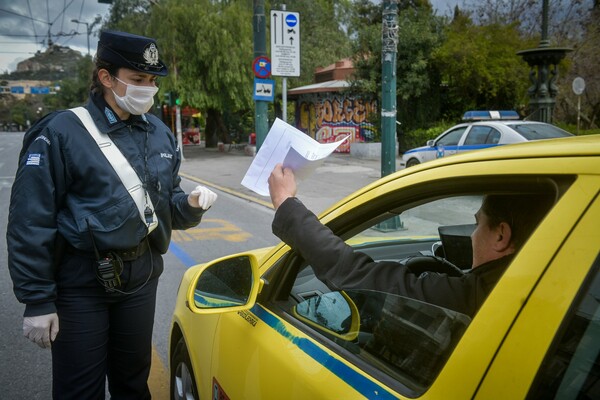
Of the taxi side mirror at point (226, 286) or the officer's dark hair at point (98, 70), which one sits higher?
the officer's dark hair at point (98, 70)

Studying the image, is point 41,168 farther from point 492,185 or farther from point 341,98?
point 341,98

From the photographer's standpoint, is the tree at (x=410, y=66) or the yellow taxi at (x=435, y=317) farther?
the tree at (x=410, y=66)

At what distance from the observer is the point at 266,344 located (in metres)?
1.67

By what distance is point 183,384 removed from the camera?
7.92 feet

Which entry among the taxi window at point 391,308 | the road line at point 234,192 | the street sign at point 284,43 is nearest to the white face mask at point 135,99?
the taxi window at point 391,308

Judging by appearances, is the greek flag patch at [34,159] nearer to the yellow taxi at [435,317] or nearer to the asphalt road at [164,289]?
the yellow taxi at [435,317]

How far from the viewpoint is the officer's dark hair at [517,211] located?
1.19m

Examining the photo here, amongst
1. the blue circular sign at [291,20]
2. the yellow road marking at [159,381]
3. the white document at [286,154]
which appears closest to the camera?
the white document at [286,154]

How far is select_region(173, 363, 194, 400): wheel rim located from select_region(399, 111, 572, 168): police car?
7375 mm

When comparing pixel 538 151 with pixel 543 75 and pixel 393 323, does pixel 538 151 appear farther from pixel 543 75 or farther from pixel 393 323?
pixel 543 75

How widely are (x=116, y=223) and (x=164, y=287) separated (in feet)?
10.8

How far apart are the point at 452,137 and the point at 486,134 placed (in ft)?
4.63

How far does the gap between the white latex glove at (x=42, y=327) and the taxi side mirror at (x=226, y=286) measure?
0.55 metres

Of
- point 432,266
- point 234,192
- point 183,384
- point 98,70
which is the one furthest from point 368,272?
point 234,192
